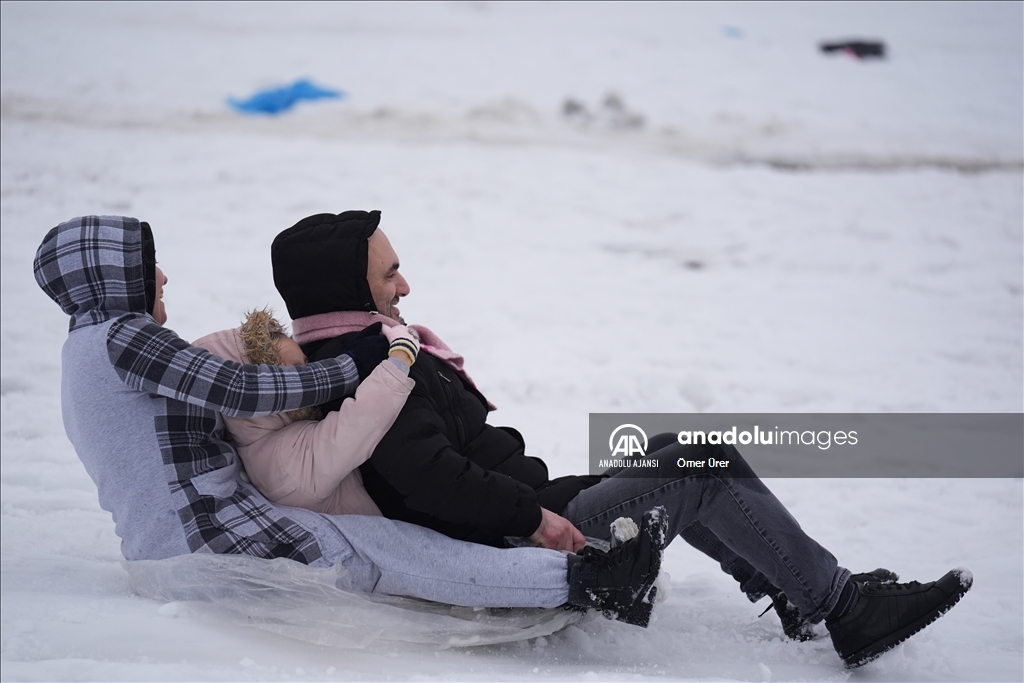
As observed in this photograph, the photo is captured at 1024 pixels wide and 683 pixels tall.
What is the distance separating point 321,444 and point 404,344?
0.28m

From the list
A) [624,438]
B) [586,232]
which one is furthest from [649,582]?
[586,232]

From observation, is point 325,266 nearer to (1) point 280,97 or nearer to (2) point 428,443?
(2) point 428,443

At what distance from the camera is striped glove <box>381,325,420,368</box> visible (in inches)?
79.7

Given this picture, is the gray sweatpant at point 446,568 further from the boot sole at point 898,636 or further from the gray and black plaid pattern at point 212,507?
the boot sole at point 898,636

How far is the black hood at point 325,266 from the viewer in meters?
2.17

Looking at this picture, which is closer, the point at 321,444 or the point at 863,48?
the point at 321,444

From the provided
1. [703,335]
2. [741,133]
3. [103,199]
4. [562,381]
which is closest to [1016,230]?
[741,133]

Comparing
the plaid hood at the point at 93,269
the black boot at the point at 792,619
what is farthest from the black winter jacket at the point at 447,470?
the black boot at the point at 792,619

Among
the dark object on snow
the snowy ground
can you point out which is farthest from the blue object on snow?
the dark object on snow

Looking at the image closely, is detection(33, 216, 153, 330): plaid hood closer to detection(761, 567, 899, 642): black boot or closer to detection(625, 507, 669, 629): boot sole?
detection(625, 507, 669, 629): boot sole

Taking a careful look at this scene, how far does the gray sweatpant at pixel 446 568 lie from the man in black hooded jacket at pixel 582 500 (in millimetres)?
55

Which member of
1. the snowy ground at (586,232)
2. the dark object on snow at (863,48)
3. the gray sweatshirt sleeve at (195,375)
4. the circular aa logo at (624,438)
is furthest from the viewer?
the dark object on snow at (863,48)

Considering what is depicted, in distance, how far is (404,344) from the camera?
2.03m

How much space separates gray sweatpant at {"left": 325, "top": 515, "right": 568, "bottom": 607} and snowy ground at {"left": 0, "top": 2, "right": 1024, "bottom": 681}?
152 millimetres
